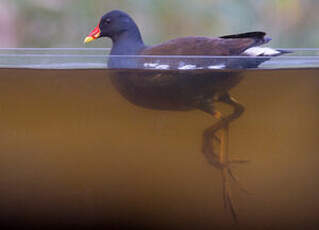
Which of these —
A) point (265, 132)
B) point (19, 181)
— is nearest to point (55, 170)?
point (19, 181)

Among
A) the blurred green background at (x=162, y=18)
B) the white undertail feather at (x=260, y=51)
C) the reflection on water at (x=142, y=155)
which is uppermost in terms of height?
the blurred green background at (x=162, y=18)

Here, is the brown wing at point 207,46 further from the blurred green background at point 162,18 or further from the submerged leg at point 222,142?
the blurred green background at point 162,18

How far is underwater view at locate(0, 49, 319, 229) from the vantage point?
2.38ft

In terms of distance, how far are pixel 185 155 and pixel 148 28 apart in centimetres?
86

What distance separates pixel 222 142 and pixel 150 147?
9 centimetres

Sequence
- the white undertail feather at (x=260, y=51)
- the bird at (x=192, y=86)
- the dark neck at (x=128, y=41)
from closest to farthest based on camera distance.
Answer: the bird at (x=192, y=86) < the white undertail feather at (x=260, y=51) < the dark neck at (x=128, y=41)

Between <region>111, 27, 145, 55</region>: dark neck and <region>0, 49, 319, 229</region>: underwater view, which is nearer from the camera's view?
<region>0, 49, 319, 229</region>: underwater view

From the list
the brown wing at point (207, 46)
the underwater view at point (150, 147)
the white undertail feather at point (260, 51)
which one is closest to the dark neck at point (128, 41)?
the brown wing at point (207, 46)

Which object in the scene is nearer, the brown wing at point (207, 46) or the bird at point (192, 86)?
the bird at point (192, 86)

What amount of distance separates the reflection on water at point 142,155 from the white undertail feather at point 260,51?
0.15 metres

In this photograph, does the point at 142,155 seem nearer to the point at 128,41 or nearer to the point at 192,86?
the point at 192,86

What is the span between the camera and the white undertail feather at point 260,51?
0.91 metres

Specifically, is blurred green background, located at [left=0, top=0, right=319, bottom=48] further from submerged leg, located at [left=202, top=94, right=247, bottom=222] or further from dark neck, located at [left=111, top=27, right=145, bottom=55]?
submerged leg, located at [left=202, top=94, right=247, bottom=222]

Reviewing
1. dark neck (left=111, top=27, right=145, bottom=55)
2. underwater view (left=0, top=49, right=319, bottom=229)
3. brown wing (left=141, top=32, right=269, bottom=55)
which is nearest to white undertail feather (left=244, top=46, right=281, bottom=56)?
brown wing (left=141, top=32, right=269, bottom=55)
